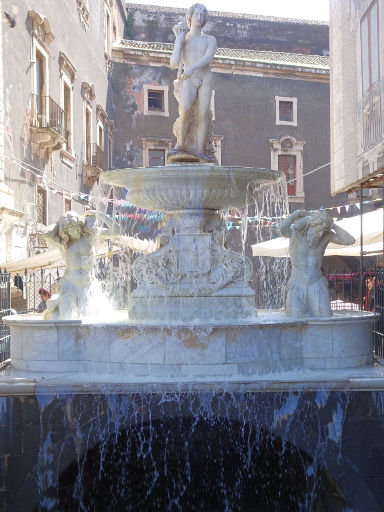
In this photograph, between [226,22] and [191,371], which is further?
[226,22]

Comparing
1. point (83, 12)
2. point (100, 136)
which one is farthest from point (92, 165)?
point (83, 12)

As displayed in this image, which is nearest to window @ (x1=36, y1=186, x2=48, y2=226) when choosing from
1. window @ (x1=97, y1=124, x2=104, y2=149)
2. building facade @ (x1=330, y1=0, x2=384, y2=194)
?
building facade @ (x1=330, y1=0, x2=384, y2=194)

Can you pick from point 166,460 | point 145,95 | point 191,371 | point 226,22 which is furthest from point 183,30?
point 226,22

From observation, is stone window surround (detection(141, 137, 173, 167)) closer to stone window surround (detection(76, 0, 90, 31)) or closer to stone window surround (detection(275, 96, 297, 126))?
stone window surround (detection(275, 96, 297, 126))

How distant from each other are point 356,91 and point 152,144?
1565cm

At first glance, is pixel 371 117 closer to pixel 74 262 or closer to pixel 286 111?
pixel 74 262

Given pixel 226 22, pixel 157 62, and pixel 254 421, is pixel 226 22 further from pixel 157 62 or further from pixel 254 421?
pixel 254 421

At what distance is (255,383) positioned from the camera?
5.74 meters

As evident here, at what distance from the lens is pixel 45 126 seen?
53.9ft

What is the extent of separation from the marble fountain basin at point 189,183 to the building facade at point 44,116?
6.87 meters

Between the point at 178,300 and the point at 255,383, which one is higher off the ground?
the point at 178,300

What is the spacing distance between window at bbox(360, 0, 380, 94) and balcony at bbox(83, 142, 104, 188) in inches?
429

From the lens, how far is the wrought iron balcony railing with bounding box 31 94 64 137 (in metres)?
16.3

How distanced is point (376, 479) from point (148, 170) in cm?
337
